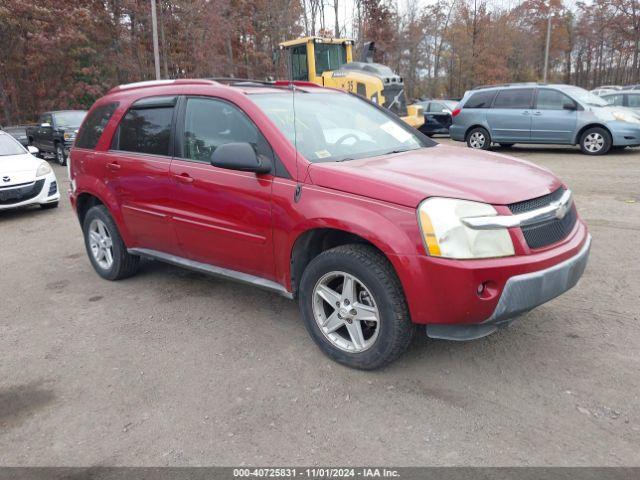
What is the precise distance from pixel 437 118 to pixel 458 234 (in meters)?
17.8

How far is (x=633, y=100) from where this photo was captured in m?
15.4

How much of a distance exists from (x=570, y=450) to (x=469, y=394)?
637 mm

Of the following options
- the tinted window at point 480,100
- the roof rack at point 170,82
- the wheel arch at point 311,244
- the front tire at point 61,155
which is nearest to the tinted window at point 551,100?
the tinted window at point 480,100

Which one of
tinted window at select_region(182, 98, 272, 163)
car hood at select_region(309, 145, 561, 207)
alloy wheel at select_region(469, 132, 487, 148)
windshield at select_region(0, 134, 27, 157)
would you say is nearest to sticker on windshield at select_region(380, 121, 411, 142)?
car hood at select_region(309, 145, 561, 207)

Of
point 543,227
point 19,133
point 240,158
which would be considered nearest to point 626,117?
point 543,227

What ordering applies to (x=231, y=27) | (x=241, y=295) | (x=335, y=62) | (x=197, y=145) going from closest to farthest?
(x=197, y=145) < (x=241, y=295) < (x=335, y=62) < (x=231, y=27)

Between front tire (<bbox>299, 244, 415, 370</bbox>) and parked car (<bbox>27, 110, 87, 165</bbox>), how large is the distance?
14245mm

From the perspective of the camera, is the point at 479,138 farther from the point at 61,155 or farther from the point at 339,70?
the point at 61,155

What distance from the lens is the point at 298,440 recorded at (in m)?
2.75

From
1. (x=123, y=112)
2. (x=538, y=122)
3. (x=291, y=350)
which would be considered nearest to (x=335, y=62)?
(x=538, y=122)

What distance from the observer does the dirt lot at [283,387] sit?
2.68 m

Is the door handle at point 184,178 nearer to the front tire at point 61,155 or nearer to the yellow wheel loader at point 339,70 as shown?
the yellow wheel loader at point 339,70

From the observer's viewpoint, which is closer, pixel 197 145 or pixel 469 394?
pixel 469 394

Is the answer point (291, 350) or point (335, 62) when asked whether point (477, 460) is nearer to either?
point (291, 350)
